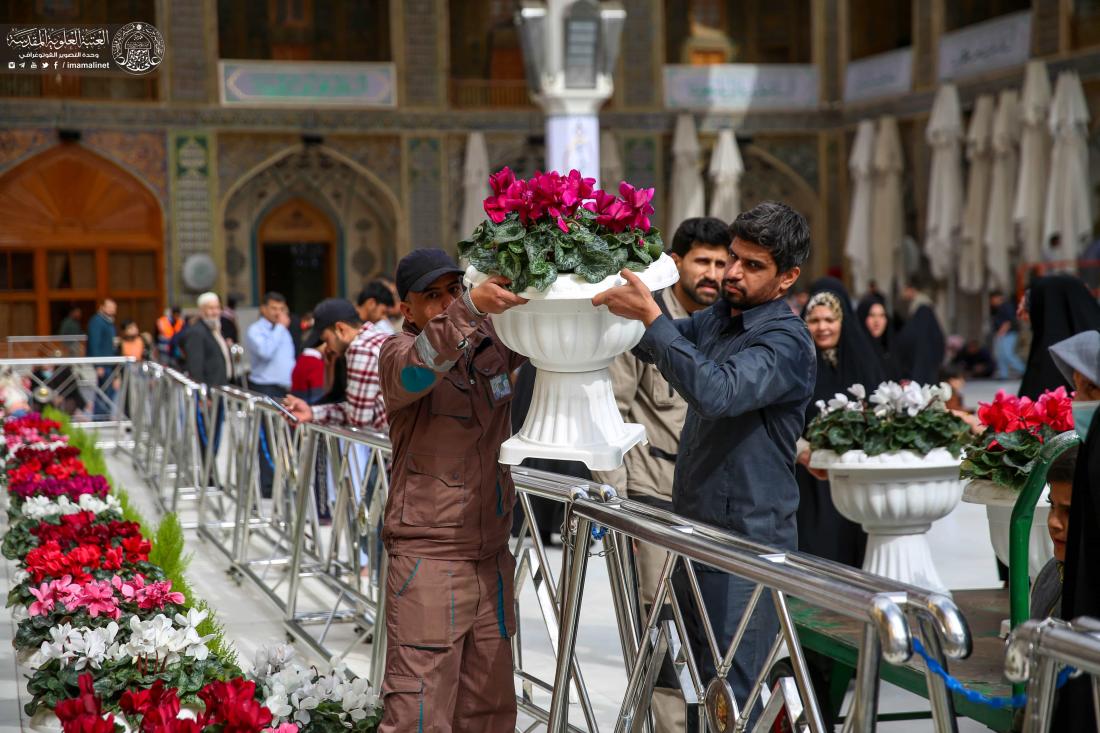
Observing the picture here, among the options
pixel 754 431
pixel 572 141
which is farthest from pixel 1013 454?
pixel 572 141

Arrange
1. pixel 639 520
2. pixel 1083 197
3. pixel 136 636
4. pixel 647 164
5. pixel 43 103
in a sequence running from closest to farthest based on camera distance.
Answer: pixel 639 520 → pixel 136 636 → pixel 1083 197 → pixel 43 103 → pixel 647 164

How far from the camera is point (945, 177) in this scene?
14.2 metres

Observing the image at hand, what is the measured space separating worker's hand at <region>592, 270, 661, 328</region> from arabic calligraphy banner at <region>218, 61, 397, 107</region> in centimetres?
1448

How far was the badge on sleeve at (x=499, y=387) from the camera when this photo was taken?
2.52 metres

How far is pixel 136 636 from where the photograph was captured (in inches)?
101

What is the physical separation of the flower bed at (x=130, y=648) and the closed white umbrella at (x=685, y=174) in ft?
41.6

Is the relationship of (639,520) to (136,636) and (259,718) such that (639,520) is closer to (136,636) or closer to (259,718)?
(259,718)

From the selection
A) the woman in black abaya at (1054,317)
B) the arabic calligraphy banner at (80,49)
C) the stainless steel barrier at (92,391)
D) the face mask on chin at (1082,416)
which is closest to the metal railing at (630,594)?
the face mask on chin at (1082,416)

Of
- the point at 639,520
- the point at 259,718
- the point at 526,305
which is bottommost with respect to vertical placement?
the point at 259,718

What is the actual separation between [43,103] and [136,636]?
554 inches

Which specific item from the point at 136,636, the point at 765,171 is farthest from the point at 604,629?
the point at 765,171

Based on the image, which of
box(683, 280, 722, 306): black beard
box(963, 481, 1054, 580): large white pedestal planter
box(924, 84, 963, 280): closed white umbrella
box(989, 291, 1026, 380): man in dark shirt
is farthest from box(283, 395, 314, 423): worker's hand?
box(924, 84, 963, 280): closed white umbrella

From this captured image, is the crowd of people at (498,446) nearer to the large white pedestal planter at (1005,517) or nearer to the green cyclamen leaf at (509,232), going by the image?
the green cyclamen leaf at (509,232)

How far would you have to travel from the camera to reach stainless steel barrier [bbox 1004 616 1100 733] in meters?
1.36
